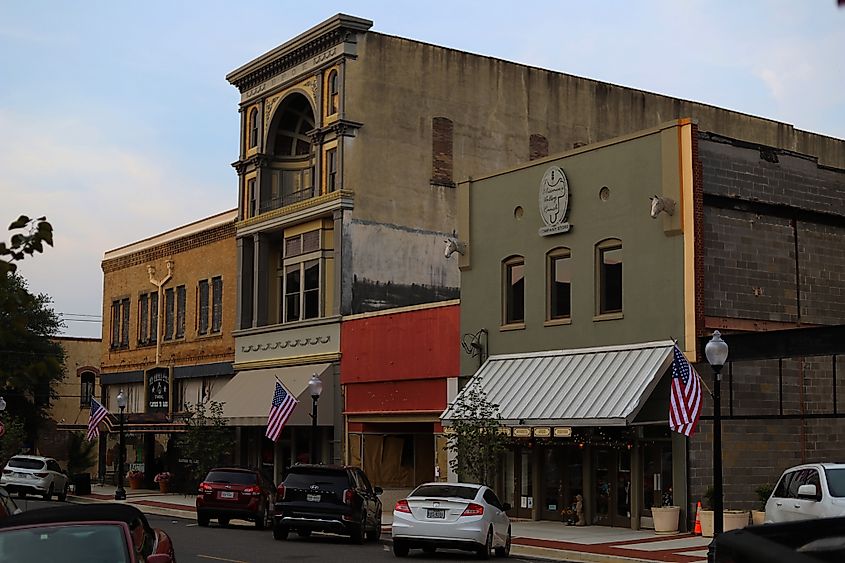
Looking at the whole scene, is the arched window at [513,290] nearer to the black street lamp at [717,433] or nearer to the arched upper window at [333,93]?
the arched upper window at [333,93]

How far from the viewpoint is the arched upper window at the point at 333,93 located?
4209 centimetres

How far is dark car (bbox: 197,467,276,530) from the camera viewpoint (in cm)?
3089

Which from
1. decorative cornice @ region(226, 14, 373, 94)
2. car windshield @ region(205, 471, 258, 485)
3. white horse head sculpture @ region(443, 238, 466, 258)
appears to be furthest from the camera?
decorative cornice @ region(226, 14, 373, 94)

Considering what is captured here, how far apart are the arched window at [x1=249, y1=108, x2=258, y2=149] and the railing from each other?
222cm

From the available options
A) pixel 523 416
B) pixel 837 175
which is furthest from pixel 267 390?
pixel 837 175

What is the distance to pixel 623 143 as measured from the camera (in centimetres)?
3119

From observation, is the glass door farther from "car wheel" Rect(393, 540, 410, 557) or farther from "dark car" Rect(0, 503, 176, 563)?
"dark car" Rect(0, 503, 176, 563)

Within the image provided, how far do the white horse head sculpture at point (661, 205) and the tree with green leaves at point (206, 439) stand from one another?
19680 millimetres

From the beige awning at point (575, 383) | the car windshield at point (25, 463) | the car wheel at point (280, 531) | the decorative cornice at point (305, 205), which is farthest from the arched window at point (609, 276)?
the car windshield at point (25, 463)

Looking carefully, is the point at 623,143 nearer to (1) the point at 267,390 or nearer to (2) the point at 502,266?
(2) the point at 502,266

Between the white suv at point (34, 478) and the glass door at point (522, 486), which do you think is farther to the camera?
the white suv at point (34, 478)

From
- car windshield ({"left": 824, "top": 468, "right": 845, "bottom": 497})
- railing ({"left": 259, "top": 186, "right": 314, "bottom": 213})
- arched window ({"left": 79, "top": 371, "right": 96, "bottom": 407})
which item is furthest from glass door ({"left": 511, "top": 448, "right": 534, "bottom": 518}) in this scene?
arched window ({"left": 79, "top": 371, "right": 96, "bottom": 407})

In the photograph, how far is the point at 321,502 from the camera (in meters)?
26.6

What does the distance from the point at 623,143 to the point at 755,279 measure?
463 cm
